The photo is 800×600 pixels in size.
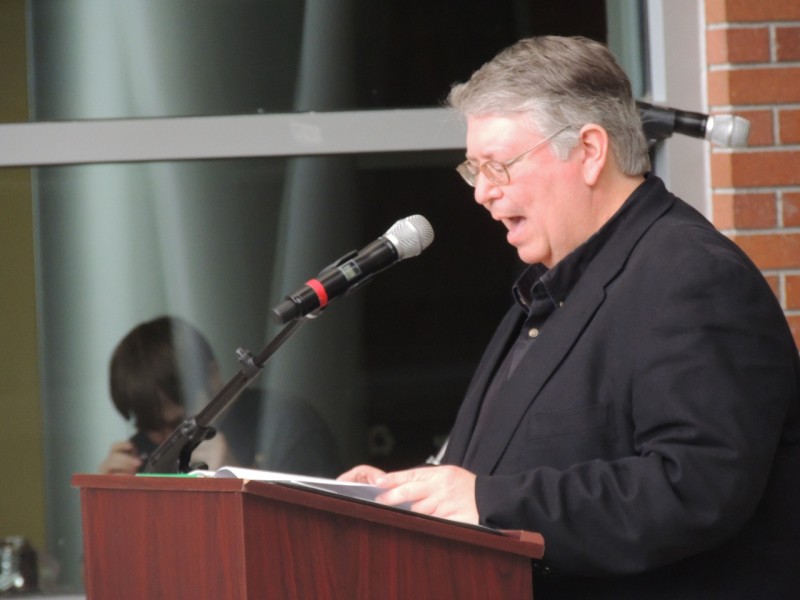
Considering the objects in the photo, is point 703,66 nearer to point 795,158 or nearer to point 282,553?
point 795,158

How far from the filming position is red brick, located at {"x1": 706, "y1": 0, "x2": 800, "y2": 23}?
3.13 metres

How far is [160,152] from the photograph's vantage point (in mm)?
3680

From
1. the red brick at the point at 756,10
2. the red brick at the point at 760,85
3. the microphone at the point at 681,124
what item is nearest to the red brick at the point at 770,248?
the red brick at the point at 760,85

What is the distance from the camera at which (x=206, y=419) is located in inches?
79.7

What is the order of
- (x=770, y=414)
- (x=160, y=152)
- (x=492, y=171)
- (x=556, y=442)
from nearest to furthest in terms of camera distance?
(x=770, y=414) < (x=556, y=442) < (x=492, y=171) < (x=160, y=152)

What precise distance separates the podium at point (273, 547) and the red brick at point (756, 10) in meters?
2.06

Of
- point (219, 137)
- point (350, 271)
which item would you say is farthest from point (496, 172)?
point (219, 137)

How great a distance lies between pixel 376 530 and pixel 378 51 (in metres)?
2.55

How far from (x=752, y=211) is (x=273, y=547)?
6.98 ft

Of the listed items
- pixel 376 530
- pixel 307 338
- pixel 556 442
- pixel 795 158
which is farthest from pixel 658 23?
pixel 376 530

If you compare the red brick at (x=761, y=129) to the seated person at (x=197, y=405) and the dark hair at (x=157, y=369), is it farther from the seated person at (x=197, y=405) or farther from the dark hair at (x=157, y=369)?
the dark hair at (x=157, y=369)

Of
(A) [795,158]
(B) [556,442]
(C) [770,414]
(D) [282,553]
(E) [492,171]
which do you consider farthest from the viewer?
(A) [795,158]

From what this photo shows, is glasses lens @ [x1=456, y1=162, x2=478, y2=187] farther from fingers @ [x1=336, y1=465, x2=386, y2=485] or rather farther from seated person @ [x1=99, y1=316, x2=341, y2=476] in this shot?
seated person @ [x1=99, y1=316, x2=341, y2=476]

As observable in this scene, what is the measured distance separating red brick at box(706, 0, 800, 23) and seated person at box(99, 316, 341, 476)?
67.8 inches
